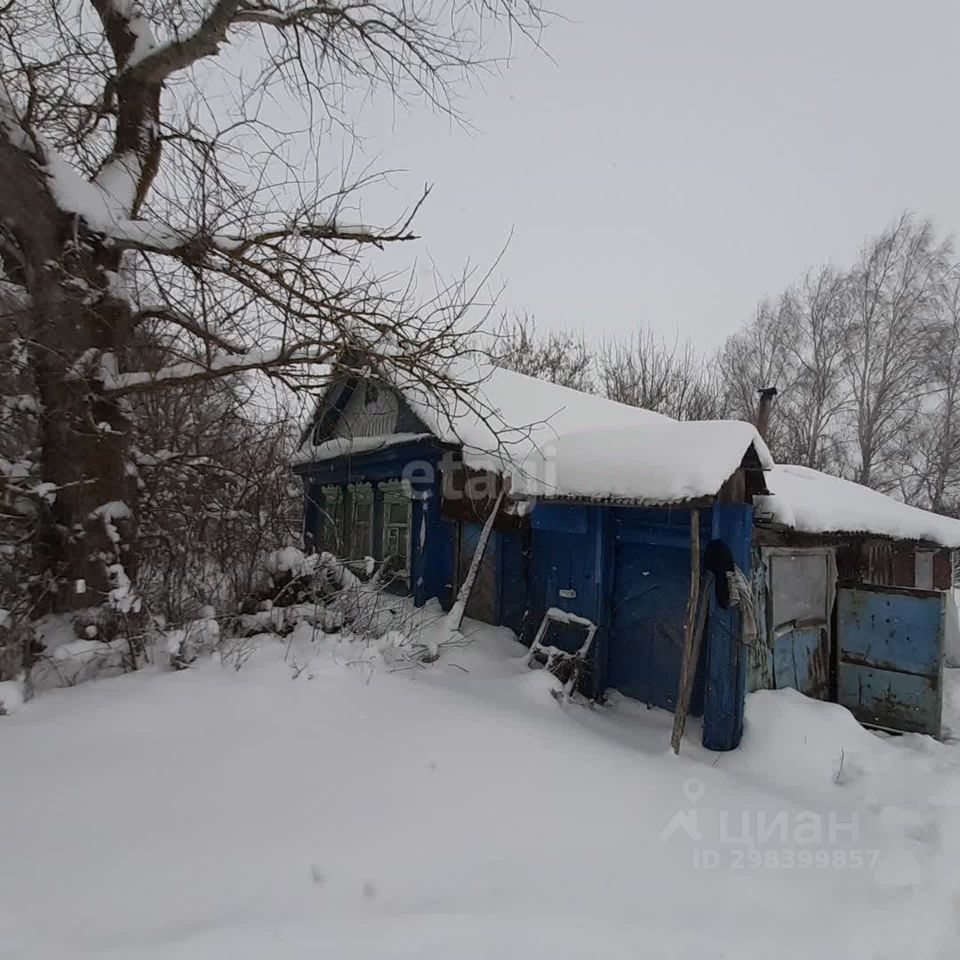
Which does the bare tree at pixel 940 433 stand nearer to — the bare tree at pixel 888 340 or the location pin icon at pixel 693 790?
the bare tree at pixel 888 340

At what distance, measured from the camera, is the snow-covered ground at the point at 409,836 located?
2289 millimetres

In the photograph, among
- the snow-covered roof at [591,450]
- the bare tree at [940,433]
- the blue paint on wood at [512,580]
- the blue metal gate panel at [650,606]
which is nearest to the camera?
the snow-covered roof at [591,450]

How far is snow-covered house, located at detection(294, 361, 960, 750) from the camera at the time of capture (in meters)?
5.29

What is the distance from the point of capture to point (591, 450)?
250 inches

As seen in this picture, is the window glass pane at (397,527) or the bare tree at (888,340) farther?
the bare tree at (888,340)

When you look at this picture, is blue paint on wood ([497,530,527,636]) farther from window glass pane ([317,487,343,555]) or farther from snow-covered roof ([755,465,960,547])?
window glass pane ([317,487,343,555])

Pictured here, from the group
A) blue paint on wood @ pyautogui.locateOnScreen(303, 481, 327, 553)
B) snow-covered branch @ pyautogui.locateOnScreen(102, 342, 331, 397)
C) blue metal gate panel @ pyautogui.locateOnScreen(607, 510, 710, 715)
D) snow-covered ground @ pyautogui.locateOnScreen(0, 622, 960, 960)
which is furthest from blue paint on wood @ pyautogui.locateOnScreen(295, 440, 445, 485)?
snow-covered ground @ pyautogui.locateOnScreen(0, 622, 960, 960)

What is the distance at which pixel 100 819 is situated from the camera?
8.78 ft

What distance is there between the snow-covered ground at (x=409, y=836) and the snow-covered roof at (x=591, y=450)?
6.93ft

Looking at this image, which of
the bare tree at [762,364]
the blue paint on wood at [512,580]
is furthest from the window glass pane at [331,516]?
the bare tree at [762,364]

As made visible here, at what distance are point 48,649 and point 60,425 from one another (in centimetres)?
166

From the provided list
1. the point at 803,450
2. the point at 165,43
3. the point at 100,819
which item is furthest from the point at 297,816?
the point at 803,450

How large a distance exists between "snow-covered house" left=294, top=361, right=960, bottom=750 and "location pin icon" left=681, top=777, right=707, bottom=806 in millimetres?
1136

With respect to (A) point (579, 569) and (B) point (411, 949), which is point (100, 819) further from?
(A) point (579, 569)
